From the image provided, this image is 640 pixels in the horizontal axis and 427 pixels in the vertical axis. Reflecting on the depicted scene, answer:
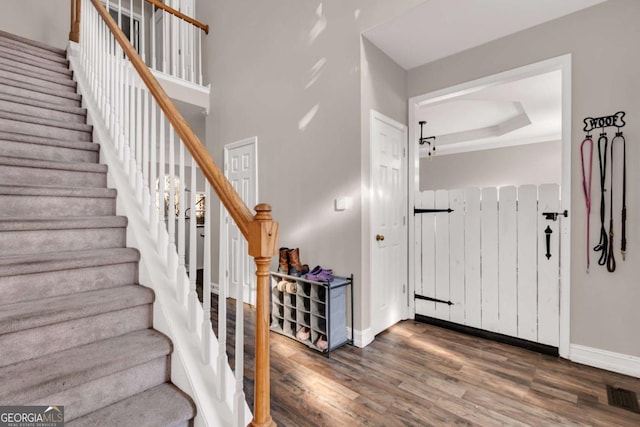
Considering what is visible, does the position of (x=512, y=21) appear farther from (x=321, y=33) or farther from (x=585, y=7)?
(x=321, y=33)

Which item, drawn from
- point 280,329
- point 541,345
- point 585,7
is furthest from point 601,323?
point 280,329

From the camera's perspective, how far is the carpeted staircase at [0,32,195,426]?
1.20 meters

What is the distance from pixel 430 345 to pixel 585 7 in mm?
2882

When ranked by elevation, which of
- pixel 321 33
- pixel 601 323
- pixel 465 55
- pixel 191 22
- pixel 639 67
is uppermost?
pixel 191 22

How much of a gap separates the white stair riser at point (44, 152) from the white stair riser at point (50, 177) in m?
0.18

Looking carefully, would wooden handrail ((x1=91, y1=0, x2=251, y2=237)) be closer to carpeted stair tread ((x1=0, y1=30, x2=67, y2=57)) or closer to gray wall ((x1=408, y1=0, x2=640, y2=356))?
gray wall ((x1=408, y1=0, x2=640, y2=356))

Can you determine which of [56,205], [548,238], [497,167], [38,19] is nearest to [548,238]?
[548,238]

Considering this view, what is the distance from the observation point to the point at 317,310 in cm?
271

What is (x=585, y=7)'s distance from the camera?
95.2 inches

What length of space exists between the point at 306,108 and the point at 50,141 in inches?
80.9

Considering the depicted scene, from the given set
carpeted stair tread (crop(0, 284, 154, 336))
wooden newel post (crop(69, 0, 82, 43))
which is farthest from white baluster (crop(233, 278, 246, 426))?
wooden newel post (crop(69, 0, 82, 43))

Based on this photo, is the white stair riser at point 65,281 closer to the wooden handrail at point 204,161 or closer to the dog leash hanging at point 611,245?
the wooden handrail at point 204,161

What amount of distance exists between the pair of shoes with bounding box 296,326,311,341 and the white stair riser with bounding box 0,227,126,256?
158 centimetres

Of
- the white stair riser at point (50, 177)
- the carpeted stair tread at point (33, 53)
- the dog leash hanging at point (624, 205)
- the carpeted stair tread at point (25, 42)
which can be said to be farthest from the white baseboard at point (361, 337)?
the carpeted stair tread at point (25, 42)
